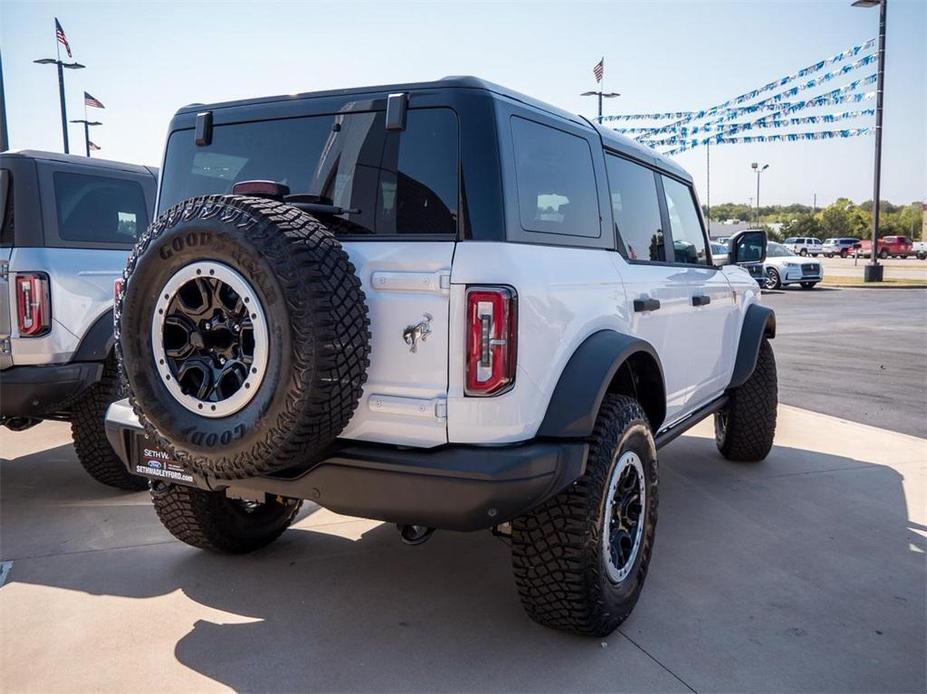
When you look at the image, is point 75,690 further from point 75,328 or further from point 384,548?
point 75,328

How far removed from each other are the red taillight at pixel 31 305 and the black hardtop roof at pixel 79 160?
2.63 feet

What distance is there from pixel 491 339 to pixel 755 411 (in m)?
3.38

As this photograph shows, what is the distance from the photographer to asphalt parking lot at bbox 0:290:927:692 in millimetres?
2688

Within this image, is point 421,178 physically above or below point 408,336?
above

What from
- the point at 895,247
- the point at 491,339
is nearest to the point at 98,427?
the point at 491,339

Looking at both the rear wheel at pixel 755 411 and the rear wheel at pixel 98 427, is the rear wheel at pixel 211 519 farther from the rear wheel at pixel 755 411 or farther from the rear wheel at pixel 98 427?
the rear wheel at pixel 755 411

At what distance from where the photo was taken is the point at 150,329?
2559mm

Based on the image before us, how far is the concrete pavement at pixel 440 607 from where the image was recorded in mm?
2684

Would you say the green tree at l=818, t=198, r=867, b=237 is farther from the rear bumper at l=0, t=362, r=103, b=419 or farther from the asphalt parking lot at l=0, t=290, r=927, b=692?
the rear bumper at l=0, t=362, r=103, b=419

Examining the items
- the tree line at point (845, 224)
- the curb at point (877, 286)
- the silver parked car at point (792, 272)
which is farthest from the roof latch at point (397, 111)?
the tree line at point (845, 224)

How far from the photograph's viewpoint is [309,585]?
340cm

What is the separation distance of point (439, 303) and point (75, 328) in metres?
2.93

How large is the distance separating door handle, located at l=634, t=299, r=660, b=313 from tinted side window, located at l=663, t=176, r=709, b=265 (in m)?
0.73

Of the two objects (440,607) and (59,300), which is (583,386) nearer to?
(440,607)
